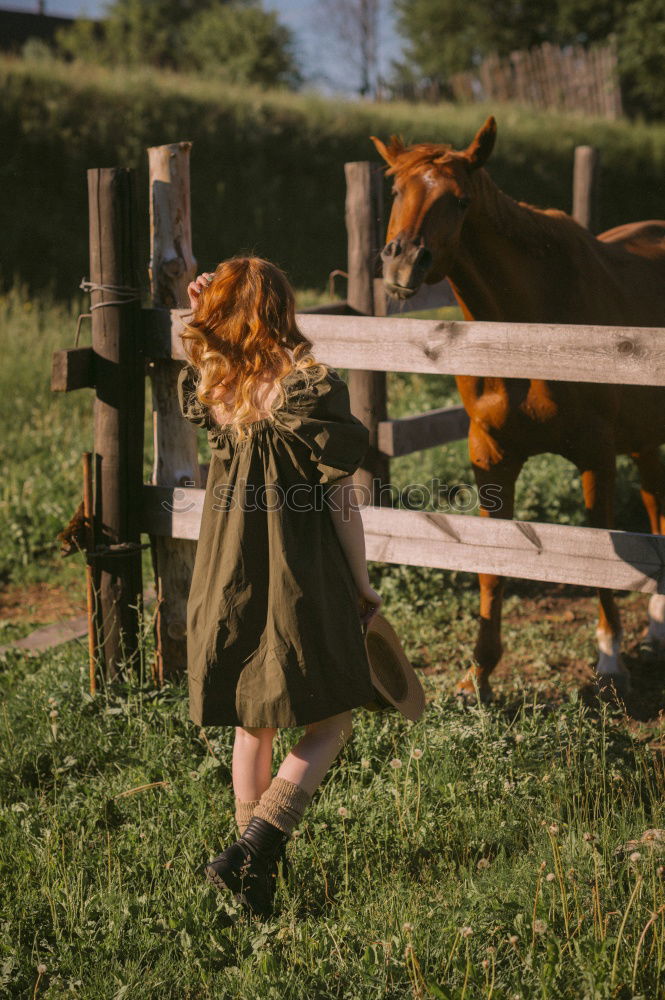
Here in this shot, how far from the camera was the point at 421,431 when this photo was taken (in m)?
5.61

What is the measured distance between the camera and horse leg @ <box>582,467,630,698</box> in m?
4.17

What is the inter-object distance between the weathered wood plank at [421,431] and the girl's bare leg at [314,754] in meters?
2.63

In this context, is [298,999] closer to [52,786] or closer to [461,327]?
[52,786]

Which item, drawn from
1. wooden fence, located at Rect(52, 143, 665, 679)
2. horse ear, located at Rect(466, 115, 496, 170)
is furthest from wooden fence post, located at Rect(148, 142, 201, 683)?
horse ear, located at Rect(466, 115, 496, 170)

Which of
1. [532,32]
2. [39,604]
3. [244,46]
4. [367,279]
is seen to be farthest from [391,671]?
[244,46]

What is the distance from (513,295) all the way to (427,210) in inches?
23.7

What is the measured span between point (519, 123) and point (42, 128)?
10.7m

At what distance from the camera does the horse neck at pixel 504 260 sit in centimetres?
392

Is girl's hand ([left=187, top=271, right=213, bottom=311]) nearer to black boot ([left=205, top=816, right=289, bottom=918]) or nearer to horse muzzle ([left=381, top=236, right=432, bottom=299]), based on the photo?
horse muzzle ([left=381, top=236, right=432, bottom=299])

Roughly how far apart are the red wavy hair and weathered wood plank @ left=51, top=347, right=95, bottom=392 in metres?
1.26

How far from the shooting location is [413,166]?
3787 mm

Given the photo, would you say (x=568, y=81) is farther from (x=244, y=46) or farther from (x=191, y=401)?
(x=191, y=401)

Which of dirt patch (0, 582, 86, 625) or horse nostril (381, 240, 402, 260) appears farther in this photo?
dirt patch (0, 582, 86, 625)

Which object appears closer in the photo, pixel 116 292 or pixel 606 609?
pixel 116 292
